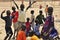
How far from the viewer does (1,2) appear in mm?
39281

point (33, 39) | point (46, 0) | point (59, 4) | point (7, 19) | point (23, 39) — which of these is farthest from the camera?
point (46, 0)

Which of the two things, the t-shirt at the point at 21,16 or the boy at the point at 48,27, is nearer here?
the boy at the point at 48,27

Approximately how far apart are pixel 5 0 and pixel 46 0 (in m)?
5.46

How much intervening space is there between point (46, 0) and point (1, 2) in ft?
18.3

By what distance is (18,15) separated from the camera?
13023 millimetres

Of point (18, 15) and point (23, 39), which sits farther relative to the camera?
point (18, 15)

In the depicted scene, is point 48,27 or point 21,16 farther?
point 21,16

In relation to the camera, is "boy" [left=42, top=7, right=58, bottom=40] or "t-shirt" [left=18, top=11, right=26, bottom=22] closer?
"boy" [left=42, top=7, right=58, bottom=40]

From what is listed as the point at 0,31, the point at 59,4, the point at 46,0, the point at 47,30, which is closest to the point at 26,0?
the point at 46,0

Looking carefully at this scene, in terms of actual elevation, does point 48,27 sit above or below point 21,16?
above

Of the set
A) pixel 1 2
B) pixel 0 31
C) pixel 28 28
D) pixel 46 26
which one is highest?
pixel 46 26

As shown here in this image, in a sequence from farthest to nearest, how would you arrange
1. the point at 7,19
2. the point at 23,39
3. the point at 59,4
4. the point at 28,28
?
the point at 59,4
the point at 28,28
the point at 7,19
the point at 23,39

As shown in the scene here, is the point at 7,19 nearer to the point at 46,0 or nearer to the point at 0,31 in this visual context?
the point at 0,31

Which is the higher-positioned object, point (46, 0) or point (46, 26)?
point (46, 26)
